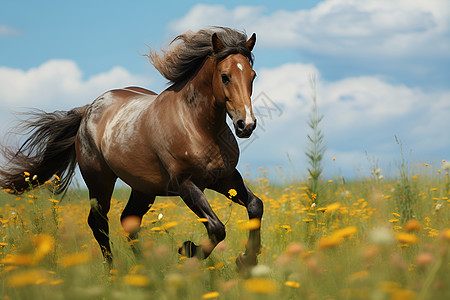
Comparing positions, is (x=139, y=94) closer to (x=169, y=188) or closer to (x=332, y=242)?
(x=169, y=188)

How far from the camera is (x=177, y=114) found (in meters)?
4.72

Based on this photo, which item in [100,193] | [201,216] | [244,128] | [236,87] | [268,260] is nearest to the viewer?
[244,128]

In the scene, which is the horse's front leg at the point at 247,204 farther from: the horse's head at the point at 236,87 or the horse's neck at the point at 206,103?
the horse's head at the point at 236,87

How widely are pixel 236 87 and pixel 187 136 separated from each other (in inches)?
30.5

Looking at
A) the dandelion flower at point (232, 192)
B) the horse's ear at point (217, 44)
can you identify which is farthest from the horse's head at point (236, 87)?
the dandelion flower at point (232, 192)

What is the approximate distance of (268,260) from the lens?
15.5 feet

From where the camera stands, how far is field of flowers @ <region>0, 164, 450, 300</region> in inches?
90.4

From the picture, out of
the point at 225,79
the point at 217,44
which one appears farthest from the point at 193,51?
the point at 225,79

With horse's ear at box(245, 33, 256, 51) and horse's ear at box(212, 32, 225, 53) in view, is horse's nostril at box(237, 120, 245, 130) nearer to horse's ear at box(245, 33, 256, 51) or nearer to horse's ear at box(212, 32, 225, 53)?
horse's ear at box(212, 32, 225, 53)

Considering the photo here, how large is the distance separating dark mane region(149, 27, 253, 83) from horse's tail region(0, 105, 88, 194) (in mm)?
2352

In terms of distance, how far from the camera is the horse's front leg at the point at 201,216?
414cm

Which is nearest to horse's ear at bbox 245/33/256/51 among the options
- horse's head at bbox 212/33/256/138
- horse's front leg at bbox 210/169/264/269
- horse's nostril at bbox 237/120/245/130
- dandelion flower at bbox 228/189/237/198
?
horse's head at bbox 212/33/256/138

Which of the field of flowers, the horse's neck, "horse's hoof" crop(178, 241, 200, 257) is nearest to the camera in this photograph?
the field of flowers

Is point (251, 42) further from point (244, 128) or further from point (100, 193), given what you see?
point (100, 193)
